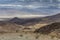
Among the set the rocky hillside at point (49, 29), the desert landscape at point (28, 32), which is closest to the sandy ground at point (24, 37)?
the desert landscape at point (28, 32)

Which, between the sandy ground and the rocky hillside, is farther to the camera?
the rocky hillside

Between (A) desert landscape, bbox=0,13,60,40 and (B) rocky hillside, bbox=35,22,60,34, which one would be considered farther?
(B) rocky hillside, bbox=35,22,60,34

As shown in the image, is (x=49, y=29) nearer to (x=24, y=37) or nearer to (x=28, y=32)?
(x=28, y=32)

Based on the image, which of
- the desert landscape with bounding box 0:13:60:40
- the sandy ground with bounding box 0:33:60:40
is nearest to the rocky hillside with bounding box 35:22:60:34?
the desert landscape with bounding box 0:13:60:40

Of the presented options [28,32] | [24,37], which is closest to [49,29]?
[28,32]

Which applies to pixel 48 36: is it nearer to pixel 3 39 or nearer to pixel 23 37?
pixel 23 37

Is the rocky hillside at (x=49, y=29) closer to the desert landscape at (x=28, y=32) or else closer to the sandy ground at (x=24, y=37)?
the desert landscape at (x=28, y=32)

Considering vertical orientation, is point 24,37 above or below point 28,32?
above

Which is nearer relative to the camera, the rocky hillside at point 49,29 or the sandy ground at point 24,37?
the sandy ground at point 24,37

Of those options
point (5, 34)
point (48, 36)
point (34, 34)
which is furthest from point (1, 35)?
point (48, 36)

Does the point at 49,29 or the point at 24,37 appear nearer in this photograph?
the point at 24,37

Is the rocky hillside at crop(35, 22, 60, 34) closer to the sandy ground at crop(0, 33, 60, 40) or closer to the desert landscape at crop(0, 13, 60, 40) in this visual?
the desert landscape at crop(0, 13, 60, 40)
